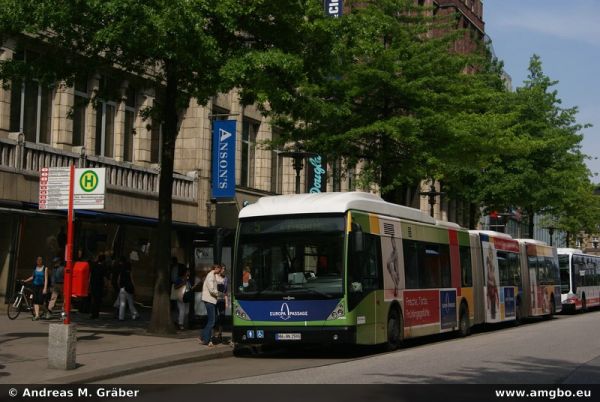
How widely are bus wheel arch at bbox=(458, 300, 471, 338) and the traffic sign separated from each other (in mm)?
12707

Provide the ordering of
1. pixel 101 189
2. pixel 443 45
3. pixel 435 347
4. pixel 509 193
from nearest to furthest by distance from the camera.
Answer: pixel 101 189 → pixel 435 347 → pixel 443 45 → pixel 509 193

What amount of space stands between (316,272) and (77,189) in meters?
4.91

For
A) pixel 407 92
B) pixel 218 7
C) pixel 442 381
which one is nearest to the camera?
pixel 442 381

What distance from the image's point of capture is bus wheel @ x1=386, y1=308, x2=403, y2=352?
19.4 meters

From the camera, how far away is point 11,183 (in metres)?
24.5

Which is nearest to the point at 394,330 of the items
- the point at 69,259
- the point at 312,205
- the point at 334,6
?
the point at 312,205

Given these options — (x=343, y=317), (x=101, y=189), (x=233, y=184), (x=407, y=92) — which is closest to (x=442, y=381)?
(x=343, y=317)

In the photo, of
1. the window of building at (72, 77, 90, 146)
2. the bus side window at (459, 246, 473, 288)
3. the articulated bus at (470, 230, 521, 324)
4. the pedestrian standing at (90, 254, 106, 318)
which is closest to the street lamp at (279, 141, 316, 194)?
the bus side window at (459, 246, 473, 288)

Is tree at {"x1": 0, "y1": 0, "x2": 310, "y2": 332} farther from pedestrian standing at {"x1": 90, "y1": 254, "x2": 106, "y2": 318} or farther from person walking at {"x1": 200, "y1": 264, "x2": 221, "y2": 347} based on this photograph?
pedestrian standing at {"x1": 90, "y1": 254, "x2": 106, "y2": 318}

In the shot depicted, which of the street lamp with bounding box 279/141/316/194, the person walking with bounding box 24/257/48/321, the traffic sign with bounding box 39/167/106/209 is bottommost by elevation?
the person walking with bounding box 24/257/48/321

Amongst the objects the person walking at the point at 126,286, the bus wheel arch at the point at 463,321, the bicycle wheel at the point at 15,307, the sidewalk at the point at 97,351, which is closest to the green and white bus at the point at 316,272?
the sidewalk at the point at 97,351

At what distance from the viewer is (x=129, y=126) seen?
31266 mm

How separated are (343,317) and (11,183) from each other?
453 inches

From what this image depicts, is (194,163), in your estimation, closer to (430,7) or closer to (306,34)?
(430,7)
